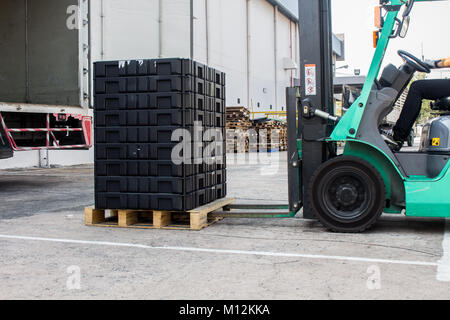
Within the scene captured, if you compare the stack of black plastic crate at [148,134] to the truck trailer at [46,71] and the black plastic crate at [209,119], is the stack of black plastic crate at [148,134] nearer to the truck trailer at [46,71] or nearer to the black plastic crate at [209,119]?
the black plastic crate at [209,119]

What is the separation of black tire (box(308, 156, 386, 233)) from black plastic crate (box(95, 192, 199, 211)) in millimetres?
1220

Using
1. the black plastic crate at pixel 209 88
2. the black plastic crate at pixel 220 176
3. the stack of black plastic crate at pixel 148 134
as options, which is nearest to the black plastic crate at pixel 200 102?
the stack of black plastic crate at pixel 148 134

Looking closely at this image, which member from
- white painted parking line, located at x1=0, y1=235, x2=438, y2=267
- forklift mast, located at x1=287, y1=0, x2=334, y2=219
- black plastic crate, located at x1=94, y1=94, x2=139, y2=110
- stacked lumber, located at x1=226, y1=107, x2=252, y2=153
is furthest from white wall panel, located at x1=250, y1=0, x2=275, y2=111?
white painted parking line, located at x1=0, y1=235, x2=438, y2=267

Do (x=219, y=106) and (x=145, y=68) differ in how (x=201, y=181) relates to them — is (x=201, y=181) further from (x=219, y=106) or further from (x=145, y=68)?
(x=145, y=68)

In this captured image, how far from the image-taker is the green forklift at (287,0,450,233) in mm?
4793

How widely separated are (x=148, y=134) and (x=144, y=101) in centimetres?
33

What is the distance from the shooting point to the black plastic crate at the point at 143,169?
5191 mm

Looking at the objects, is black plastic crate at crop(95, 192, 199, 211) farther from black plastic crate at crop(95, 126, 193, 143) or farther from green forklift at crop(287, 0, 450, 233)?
green forklift at crop(287, 0, 450, 233)

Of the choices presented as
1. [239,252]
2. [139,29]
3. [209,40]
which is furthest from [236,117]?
[239,252]

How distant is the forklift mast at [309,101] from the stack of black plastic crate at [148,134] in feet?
3.30

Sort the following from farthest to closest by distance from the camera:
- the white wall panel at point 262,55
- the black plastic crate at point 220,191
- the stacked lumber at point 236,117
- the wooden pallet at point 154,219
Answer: the white wall panel at point 262,55
the stacked lumber at point 236,117
the black plastic crate at point 220,191
the wooden pallet at point 154,219

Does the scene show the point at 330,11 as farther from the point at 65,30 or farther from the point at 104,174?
the point at 65,30

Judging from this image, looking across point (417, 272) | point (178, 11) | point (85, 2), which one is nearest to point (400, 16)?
point (417, 272)

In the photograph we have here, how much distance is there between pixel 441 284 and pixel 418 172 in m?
1.96
